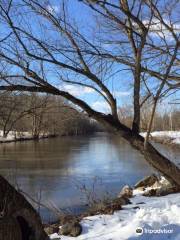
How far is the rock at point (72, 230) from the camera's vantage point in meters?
6.24

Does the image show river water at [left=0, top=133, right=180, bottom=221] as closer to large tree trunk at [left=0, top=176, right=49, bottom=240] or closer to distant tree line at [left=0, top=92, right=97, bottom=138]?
distant tree line at [left=0, top=92, right=97, bottom=138]

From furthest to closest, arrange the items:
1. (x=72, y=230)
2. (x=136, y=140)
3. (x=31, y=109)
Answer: (x=136, y=140) → (x=72, y=230) → (x=31, y=109)

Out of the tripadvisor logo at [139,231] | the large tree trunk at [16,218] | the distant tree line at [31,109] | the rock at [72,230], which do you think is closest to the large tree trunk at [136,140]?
the distant tree line at [31,109]

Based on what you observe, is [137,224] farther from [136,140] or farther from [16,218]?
[16,218]

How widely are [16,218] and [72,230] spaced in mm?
2393

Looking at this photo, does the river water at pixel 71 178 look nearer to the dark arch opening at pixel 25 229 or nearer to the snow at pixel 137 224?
the snow at pixel 137 224

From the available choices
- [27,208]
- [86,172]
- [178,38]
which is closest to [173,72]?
[178,38]

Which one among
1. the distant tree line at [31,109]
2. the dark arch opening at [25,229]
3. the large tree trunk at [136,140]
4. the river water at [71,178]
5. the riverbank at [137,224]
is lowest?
the river water at [71,178]

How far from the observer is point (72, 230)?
638cm

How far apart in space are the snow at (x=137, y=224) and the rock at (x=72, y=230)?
0.27 ft

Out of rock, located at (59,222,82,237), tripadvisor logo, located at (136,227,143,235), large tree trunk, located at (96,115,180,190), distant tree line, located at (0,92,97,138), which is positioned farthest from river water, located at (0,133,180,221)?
tripadvisor logo, located at (136,227,143,235)

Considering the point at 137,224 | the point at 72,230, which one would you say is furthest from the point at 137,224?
the point at 72,230

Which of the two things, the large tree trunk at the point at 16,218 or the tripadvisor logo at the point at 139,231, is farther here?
the tripadvisor logo at the point at 139,231

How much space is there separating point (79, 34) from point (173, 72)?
7.25 ft
